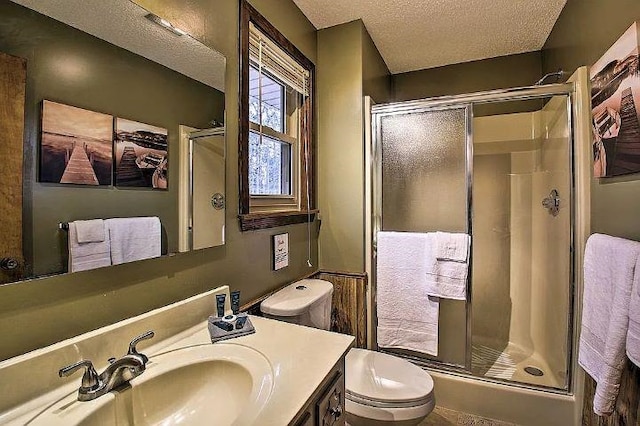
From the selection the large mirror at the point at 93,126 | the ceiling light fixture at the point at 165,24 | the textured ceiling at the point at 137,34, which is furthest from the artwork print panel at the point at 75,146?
the ceiling light fixture at the point at 165,24

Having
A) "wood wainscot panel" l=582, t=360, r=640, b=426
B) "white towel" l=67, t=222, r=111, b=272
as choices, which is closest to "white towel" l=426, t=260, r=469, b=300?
"wood wainscot panel" l=582, t=360, r=640, b=426

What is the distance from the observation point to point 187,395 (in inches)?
35.2

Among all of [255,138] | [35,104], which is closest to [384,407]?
[255,138]

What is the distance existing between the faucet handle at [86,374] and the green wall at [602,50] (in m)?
1.76

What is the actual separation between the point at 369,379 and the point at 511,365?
133 centimetres

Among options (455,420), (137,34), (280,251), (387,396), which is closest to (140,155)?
(137,34)

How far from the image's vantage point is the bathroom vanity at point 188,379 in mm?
698

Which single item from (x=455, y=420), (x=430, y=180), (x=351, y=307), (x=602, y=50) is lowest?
(x=455, y=420)

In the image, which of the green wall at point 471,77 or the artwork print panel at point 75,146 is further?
the green wall at point 471,77

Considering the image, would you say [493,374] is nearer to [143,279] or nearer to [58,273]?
[143,279]

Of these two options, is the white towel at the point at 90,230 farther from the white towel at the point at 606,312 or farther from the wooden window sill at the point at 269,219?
the white towel at the point at 606,312

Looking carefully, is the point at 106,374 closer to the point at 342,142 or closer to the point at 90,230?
the point at 90,230

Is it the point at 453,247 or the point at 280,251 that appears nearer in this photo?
the point at 280,251

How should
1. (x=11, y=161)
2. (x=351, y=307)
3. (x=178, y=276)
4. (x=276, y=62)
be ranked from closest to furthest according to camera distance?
1. (x=11, y=161)
2. (x=178, y=276)
3. (x=276, y=62)
4. (x=351, y=307)
